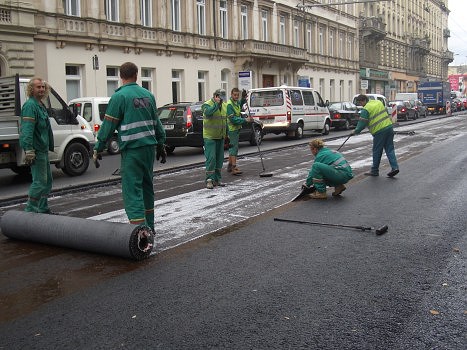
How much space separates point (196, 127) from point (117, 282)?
13.3 m

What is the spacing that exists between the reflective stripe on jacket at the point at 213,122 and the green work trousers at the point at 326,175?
2.36 metres

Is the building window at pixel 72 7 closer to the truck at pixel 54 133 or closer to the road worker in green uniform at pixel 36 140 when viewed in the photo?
the truck at pixel 54 133

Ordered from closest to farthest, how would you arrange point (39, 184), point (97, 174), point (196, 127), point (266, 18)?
point (39, 184) → point (97, 174) → point (196, 127) → point (266, 18)

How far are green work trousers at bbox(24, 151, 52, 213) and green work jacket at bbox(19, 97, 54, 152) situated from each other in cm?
15

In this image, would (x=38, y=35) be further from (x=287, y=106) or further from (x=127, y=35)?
(x=287, y=106)

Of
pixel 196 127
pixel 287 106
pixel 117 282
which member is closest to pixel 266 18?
pixel 287 106

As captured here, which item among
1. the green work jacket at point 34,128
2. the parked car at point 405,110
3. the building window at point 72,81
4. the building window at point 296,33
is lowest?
the green work jacket at point 34,128

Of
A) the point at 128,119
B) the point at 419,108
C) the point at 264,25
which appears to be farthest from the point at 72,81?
the point at 419,108

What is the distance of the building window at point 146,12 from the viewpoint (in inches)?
1124

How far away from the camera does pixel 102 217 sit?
809 centimetres

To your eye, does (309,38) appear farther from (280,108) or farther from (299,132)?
(280,108)

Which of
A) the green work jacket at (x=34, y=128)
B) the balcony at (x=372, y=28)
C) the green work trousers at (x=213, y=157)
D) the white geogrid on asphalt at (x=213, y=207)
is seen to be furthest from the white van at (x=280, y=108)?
the balcony at (x=372, y=28)

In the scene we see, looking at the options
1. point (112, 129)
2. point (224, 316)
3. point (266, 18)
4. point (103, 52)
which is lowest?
point (224, 316)

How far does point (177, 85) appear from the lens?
31453mm
